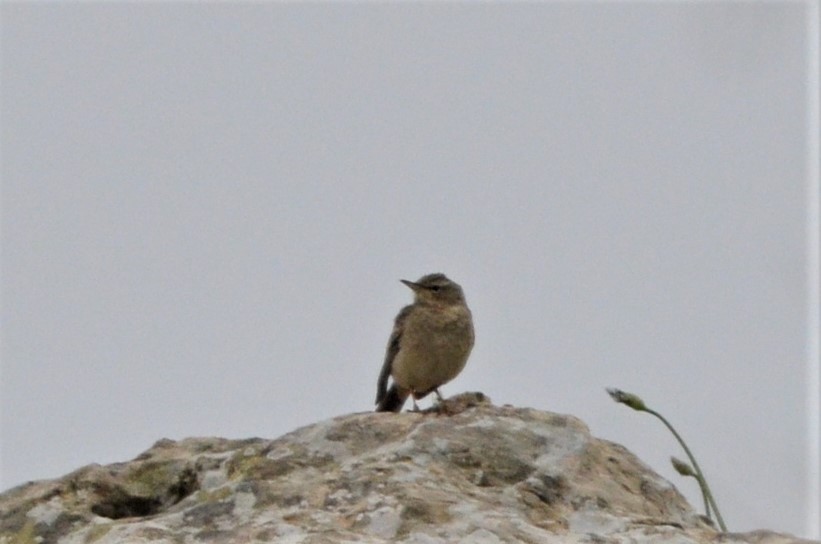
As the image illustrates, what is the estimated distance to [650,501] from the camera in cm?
569

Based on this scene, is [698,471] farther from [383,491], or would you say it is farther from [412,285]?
[412,285]

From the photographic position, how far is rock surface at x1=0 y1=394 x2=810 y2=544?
15.7 ft

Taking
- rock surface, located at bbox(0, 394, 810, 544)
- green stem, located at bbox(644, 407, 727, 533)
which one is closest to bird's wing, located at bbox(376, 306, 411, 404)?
rock surface, located at bbox(0, 394, 810, 544)

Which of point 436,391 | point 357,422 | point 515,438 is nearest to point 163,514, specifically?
point 357,422

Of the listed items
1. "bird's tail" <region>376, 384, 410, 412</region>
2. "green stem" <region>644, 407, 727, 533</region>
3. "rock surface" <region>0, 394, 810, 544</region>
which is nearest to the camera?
"rock surface" <region>0, 394, 810, 544</region>

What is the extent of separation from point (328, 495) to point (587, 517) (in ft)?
3.17

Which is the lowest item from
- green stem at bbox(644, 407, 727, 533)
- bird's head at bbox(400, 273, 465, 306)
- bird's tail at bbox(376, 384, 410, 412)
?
bird's tail at bbox(376, 384, 410, 412)

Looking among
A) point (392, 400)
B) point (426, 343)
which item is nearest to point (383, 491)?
point (426, 343)

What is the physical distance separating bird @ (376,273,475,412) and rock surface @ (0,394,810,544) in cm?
342

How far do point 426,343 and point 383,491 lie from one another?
4.89 metres

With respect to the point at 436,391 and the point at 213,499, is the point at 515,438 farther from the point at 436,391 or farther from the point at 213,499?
the point at 436,391

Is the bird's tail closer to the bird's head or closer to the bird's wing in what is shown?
the bird's wing

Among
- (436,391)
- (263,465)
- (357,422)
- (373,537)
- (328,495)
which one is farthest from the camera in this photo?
(436,391)

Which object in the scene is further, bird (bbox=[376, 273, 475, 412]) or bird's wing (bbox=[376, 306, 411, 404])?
bird's wing (bbox=[376, 306, 411, 404])
